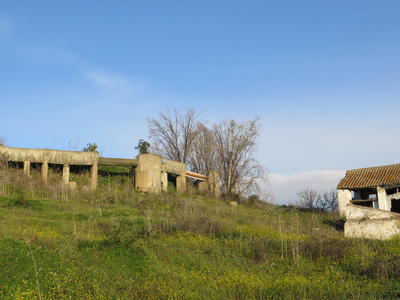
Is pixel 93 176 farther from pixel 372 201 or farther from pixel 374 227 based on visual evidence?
pixel 372 201

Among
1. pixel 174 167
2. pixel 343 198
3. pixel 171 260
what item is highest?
pixel 174 167

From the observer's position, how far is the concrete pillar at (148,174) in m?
30.7

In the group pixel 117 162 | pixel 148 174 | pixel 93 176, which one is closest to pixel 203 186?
pixel 148 174

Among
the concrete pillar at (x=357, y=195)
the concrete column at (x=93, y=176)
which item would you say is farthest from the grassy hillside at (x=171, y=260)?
the concrete pillar at (x=357, y=195)

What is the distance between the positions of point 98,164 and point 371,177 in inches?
772

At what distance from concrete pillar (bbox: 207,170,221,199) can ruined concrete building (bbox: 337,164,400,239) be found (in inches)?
423

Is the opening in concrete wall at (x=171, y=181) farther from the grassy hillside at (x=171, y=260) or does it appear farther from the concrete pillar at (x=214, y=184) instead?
the grassy hillside at (x=171, y=260)

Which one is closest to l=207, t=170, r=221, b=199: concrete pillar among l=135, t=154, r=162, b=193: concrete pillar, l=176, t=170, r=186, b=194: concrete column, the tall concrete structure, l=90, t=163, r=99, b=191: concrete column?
l=176, t=170, r=186, b=194: concrete column

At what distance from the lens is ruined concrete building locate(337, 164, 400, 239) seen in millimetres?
21219

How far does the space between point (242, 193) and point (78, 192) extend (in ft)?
57.6

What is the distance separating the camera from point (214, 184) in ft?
119

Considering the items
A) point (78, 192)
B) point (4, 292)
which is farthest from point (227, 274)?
point (78, 192)

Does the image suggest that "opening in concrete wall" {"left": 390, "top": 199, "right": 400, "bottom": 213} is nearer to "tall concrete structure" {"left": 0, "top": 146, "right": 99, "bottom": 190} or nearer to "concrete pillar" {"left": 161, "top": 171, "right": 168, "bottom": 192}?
"concrete pillar" {"left": 161, "top": 171, "right": 168, "bottom": 192}

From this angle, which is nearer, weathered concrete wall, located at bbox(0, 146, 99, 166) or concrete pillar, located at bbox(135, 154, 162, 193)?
weathered concrete wall, located at bbox(0, 146, 99, 166)
